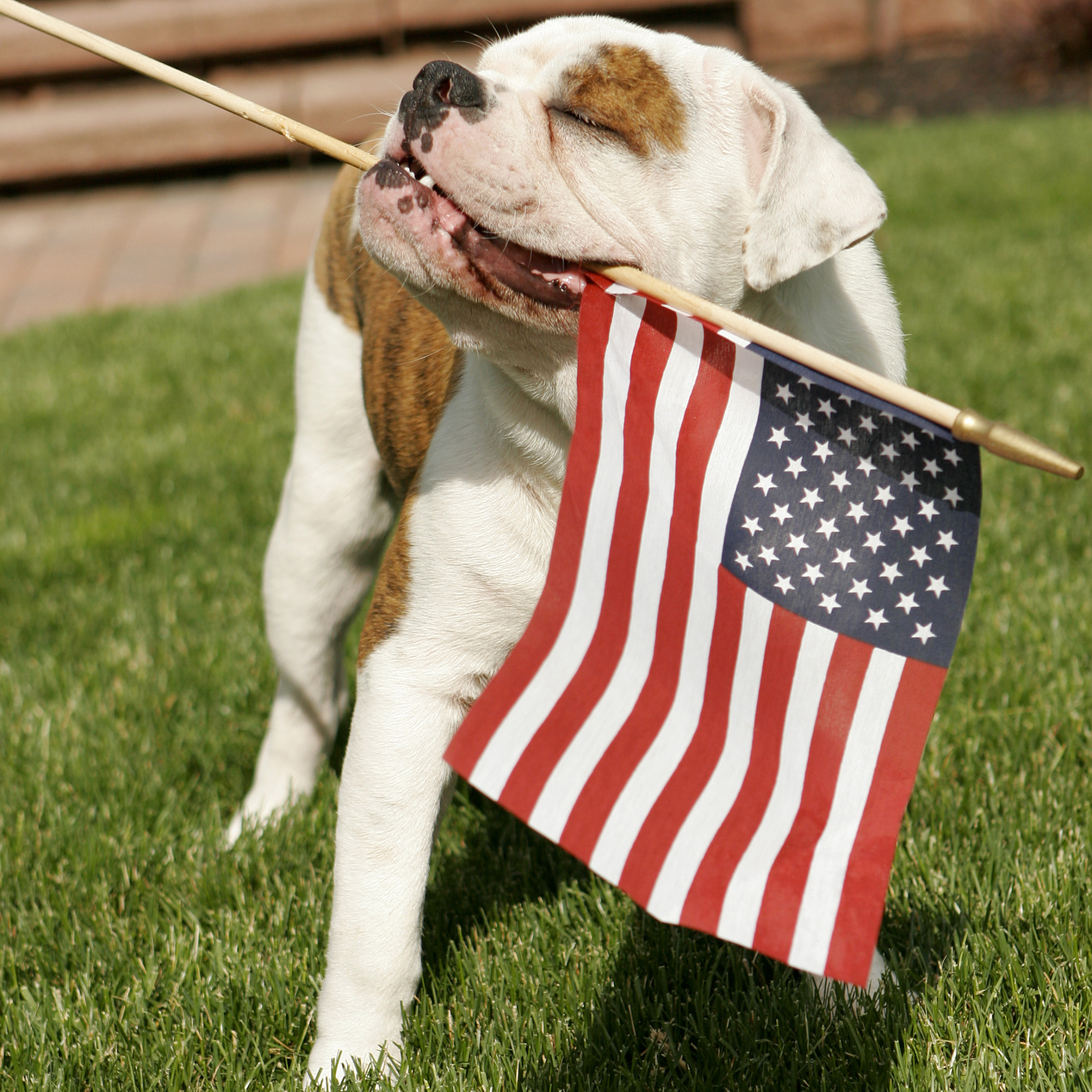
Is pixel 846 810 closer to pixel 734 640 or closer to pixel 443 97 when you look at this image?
pixel 734 640

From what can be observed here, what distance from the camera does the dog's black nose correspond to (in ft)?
6.48

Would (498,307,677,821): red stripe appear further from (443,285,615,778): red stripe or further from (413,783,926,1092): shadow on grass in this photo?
(413,783,926,1092): shadow on grass

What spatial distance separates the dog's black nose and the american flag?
1.21ft

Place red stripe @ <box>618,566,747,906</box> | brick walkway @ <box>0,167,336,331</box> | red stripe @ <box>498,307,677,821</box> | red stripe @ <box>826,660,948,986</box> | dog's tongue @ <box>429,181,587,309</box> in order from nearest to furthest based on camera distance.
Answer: red stripe @ <box>826,660,948,986</box> → red stripe @ <box>618,566,747,906</box> → red stripe @ <box>498,307,677,821</box> → dog's tongue @ <box>429,181,587,309</box> → brick walkway @ <box>0,167,336,331</box>

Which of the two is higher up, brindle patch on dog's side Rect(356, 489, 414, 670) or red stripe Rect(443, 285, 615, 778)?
red stripe Rect(443, 285, 615, 778)

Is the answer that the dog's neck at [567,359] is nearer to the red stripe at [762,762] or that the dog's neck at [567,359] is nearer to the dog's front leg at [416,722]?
the dog's front leg at [416,722]

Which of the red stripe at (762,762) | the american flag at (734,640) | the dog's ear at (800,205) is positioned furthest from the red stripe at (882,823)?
the dog's ear at (800,205)

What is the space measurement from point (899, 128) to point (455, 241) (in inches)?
381

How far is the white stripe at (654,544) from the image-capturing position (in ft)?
6.09

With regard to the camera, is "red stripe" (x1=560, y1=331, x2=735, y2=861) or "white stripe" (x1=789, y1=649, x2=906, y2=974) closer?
"white stripe" (x1=789, y1=649, x2=906, y2=974)

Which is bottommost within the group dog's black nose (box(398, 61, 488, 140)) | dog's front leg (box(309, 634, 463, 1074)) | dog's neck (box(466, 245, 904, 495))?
dog's front leg (box(309, 634, 463, 1074))

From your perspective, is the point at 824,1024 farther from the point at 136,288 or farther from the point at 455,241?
the point at 136,288

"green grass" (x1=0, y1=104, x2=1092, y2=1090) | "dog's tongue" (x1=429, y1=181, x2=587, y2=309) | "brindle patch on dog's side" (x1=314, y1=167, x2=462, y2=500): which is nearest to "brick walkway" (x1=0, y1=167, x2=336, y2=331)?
"green grass" (x1=0, y1=104, x2=1092, y2=1090)

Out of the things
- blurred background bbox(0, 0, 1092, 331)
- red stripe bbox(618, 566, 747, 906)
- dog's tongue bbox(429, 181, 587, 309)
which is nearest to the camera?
red stripe bbox(618, 566, 747, 906)
